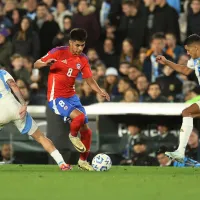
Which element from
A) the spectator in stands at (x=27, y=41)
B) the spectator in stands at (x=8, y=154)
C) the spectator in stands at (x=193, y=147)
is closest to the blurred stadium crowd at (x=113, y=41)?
the spectator in stands at (x=27, y=41)

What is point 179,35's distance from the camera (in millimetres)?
22234

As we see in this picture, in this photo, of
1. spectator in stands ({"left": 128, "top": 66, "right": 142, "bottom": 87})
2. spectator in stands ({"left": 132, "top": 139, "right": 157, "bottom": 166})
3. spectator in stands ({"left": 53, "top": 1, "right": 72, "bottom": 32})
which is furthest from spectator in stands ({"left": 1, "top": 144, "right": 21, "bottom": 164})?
spectator in stands ({"left": 53, "top": 1, "right": 72, "bottom": 32})

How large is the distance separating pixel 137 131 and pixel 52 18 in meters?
5.57

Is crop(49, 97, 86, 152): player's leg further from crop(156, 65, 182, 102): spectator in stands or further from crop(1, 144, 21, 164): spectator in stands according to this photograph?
crop(156, 65, 182, 102): spectator in stands

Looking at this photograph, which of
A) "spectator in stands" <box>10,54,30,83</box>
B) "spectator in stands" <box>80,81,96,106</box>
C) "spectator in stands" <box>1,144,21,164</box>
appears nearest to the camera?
"spectator in stands" <box>1,144,21,164</box>

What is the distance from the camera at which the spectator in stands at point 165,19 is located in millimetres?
21969

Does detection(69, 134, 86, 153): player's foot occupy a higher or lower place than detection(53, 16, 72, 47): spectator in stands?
lower

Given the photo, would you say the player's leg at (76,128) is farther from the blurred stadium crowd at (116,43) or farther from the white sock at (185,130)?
the blurred stadium crowd at (116,43)

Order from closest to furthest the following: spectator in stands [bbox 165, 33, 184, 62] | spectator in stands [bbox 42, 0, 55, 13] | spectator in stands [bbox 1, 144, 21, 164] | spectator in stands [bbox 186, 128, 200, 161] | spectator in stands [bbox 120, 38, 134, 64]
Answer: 1. spectator in stands [bbox 186, 128, 200, 161]
2. spectator in stands [bbox 1, 144, 21, 164]
3. spectator in stands [bbox 165, 33, 184, 62]
4. spectator in stands [bbox 120, 38, 134, 64]
5. spectator in stands [bbox 42, 0, 55, 13]

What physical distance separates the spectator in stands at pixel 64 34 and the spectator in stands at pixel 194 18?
8.84 ft

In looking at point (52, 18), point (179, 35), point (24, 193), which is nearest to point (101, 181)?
point (24, 193)

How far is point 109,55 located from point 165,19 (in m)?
1.55

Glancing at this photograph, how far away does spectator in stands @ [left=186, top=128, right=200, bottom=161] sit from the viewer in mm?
17875

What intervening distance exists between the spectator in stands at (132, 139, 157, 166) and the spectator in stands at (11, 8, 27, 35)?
661 centimetres
